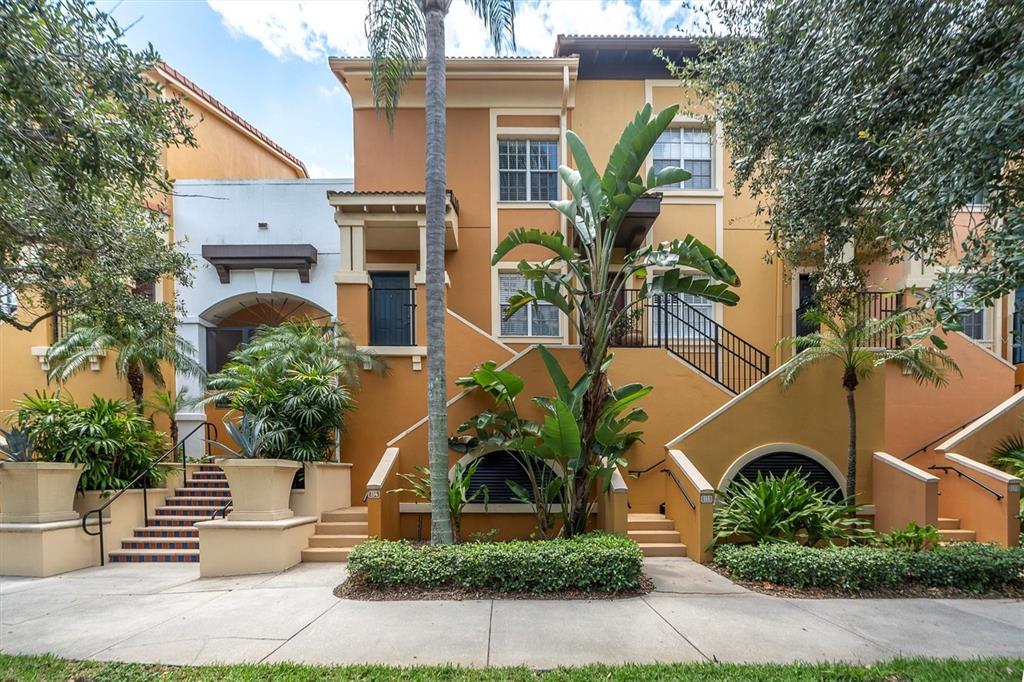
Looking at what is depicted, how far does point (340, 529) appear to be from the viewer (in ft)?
27.2

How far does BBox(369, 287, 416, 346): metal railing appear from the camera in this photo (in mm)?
11195

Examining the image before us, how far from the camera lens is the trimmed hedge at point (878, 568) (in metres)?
6.29

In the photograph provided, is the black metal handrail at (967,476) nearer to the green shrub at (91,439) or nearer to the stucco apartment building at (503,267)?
the stucco apartment building at (503,267)

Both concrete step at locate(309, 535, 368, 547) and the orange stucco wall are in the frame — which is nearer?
concrete step at locate(309, 535, 368, 547)

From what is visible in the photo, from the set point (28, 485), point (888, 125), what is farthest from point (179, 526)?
point (888, 125)

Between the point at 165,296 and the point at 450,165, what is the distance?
325 inches

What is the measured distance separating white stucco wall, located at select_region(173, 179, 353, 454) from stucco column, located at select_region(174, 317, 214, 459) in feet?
0.31

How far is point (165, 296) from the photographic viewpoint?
41.1 ft

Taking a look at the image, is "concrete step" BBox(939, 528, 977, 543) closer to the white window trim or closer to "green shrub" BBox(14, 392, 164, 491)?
the white window trim

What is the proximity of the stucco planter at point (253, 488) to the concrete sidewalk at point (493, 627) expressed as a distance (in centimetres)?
109

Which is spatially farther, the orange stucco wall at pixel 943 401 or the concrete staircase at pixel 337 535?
the orange stucco wall at pixel 943 401

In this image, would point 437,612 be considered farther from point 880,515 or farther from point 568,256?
point 880,515

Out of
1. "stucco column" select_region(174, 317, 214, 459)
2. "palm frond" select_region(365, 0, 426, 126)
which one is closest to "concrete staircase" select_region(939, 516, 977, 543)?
"palm frond" select_region(365, 0, 426, 126)

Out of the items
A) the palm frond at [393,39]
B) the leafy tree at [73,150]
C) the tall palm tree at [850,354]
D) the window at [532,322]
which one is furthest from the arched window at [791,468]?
the leafy tree at [73,150]
